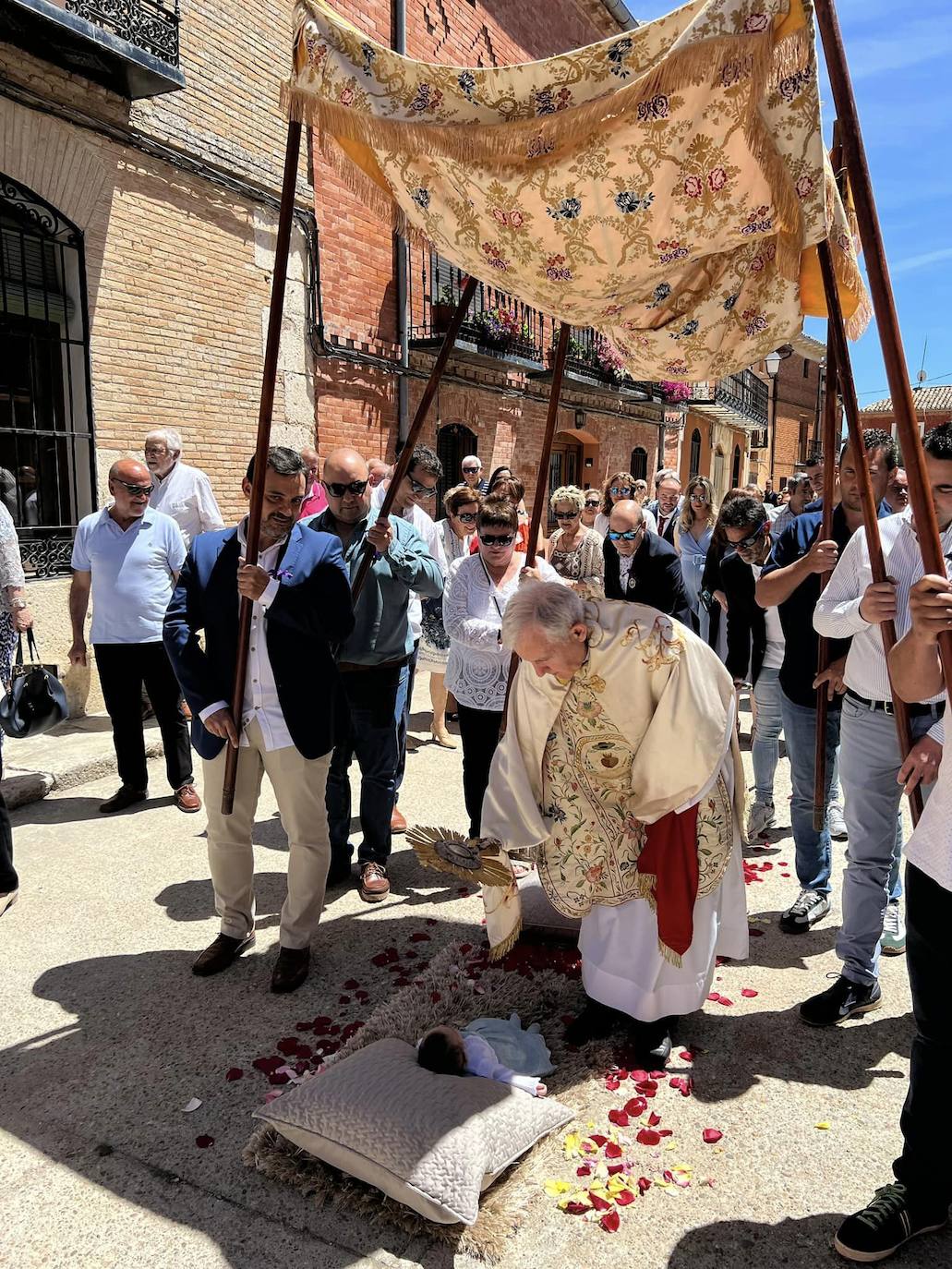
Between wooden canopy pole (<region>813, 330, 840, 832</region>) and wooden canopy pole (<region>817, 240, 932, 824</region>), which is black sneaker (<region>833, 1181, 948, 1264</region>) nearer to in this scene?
wooden canopy pole (<region>817, 240, 932, 824</region>)

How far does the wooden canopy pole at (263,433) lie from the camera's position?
284cm

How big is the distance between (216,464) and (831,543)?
683cm

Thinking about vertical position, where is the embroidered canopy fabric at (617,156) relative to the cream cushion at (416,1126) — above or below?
above

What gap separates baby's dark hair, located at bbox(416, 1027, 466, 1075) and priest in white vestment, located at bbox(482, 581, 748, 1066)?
500mm

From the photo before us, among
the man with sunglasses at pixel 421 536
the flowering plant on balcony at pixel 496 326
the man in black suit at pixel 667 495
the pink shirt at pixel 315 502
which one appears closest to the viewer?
the man with sunglasses at pixel 421 536

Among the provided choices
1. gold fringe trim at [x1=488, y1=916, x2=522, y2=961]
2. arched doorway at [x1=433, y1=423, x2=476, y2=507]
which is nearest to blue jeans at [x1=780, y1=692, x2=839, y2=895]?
gold fringe trim at [x1=488, y1=916, x2=522, y2=961]

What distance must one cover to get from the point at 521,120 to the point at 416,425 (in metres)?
1.56

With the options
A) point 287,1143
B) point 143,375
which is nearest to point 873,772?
point 287,1143

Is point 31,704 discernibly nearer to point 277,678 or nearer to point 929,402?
point 277,678

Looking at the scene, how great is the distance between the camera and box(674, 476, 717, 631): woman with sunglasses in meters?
7.25

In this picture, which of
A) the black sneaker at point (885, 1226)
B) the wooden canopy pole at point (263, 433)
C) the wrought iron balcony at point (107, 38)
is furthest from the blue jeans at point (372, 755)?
the wrought iron balcony at point (107, 38)

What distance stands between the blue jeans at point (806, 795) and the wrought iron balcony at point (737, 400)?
19.5m

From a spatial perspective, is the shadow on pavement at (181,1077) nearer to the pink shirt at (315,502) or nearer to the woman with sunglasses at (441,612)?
the woman with sunglasses at (441,612)

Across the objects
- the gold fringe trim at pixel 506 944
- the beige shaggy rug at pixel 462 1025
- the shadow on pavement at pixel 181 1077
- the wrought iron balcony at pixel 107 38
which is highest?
the wrought iron balcony at pixel 107 38
